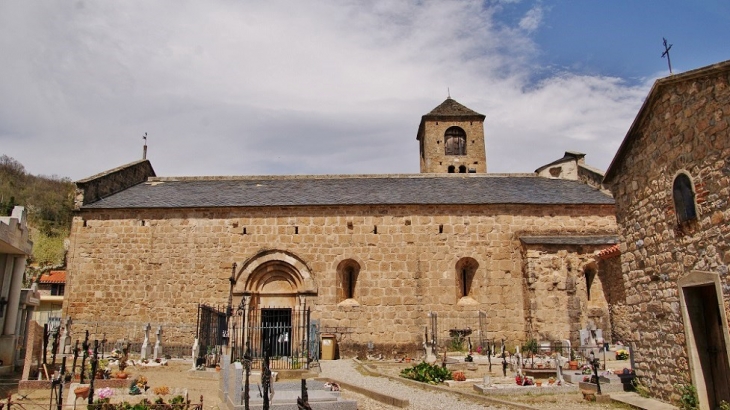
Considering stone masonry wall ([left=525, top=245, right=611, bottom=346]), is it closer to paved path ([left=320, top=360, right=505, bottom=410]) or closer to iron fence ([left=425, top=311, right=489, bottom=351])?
iron fence ([left=425, top=311, right=489, bottom=351])

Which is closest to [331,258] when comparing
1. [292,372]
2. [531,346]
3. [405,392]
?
[292,372]

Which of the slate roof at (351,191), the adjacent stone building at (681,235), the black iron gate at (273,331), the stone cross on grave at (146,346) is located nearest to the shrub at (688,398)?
the adjacent stone building at (681,235)

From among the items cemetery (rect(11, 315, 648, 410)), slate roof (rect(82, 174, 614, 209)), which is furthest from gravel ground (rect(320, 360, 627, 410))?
slate roof (rect(82, 174, 614, 209))

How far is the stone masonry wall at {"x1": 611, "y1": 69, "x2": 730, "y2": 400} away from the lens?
303 inches

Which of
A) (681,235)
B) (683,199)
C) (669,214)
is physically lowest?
(681,235)

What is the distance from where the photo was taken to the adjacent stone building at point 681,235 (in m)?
7.69

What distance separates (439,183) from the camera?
2344 centimetres

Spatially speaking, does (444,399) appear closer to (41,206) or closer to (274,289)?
(274,289)

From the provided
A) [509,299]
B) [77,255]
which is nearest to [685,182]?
[509,299]

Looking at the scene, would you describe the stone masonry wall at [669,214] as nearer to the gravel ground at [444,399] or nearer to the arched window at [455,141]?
the gravel ground at [444,399]

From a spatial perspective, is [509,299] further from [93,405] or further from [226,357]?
[93,405]

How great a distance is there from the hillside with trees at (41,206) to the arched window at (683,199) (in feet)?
156

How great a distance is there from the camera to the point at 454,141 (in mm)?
34000

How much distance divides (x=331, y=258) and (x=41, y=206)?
51.9 meters
